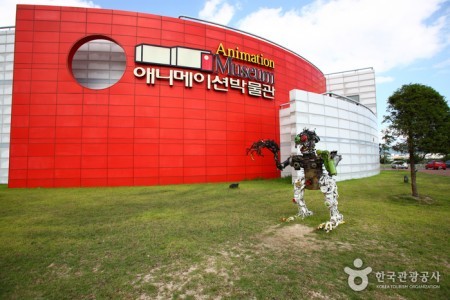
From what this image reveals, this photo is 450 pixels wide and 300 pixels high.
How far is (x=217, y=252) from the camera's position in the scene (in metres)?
5.01

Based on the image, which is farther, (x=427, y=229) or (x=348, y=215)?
(x=348, y=215)

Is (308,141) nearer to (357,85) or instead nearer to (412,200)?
(412,200)

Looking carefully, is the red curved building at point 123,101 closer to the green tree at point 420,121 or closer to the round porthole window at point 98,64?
the round porthole window at point 98,64

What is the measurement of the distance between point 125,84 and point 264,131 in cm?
1203

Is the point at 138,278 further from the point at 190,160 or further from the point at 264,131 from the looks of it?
the point at 264,131

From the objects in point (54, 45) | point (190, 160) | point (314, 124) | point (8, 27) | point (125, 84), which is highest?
point (8, 27)

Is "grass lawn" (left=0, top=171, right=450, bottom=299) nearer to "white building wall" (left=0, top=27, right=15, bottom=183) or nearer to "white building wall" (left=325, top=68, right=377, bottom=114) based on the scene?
"white building wall" (left=0, top=27, right=15, bottom=183)

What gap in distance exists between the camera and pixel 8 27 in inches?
862

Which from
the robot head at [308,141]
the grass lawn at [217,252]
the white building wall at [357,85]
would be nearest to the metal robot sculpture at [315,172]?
the robot head at [308,141]

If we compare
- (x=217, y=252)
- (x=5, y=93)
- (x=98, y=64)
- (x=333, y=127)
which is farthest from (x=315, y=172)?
(x=5, y=93)

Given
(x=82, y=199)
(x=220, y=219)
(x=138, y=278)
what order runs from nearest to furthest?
1. (x=138, y=278)
2. (x=220, y=219)
3. (x=82, y=199)

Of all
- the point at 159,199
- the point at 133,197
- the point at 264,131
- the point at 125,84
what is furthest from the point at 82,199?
the point at 264,131

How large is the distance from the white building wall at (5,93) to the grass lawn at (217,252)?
1623 cm

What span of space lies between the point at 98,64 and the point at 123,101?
13.3 ft
